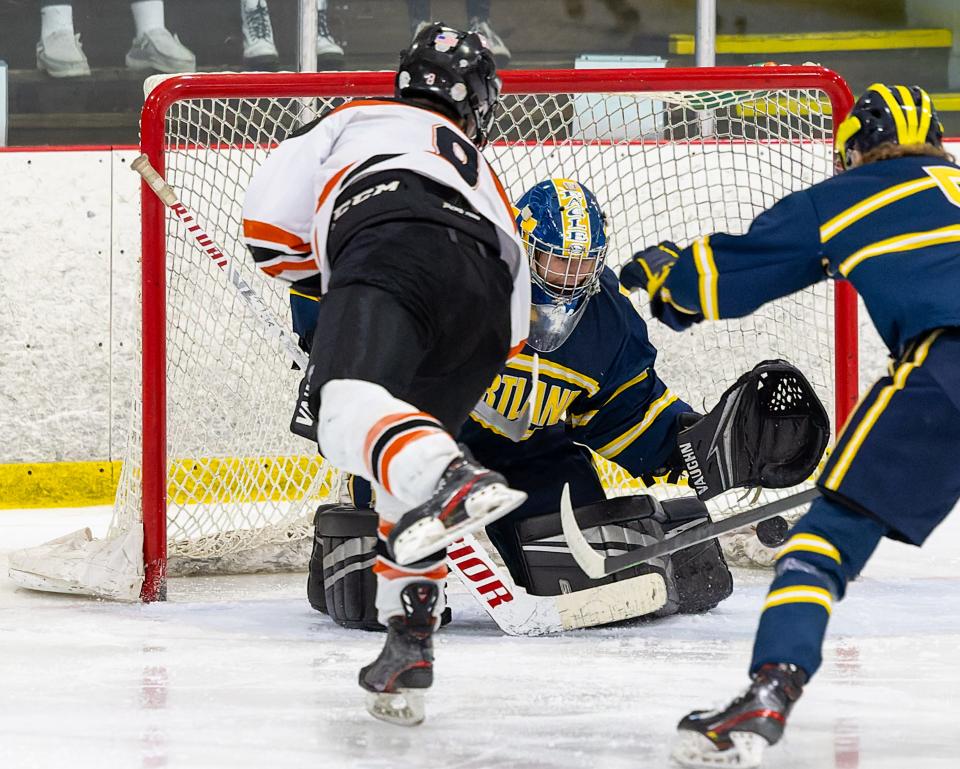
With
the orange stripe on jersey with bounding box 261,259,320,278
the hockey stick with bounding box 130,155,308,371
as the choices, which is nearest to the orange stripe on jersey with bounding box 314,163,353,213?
the orange stripe on jersey with bounding box 261,259,320,278

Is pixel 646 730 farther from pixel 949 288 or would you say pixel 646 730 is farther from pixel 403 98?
pixel 403 98

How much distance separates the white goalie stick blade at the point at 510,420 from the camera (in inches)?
104

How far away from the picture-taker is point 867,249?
1730 mm

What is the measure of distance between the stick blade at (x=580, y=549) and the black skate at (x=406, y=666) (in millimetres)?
498

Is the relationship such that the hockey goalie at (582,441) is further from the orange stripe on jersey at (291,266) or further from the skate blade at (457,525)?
Answer: the skate blade at (457,525)

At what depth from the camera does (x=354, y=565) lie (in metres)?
2.53

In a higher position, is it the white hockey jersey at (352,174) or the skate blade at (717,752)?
the white hockey jersey at (352,174)

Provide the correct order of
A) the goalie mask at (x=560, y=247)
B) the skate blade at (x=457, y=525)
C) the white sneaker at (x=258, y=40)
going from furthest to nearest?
the white sneaker at (x=258, y=40) < the goalie mask at (x=560, y=247) < the skate blade at (x=457, y=525)

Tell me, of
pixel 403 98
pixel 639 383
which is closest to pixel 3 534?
pixel 639 383

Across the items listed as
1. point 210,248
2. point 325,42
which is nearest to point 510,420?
point 210,248

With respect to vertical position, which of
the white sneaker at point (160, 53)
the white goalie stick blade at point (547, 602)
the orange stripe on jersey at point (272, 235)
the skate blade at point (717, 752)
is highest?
the white sneaker at point (160, 53)

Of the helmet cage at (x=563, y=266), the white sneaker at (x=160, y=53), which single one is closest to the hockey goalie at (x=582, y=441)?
the helmet cage at (x=563, y=266)

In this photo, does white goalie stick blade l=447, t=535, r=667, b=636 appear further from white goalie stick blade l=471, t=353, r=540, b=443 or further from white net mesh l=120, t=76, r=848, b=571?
white net mesh l=120, t=76, r=848, b=571

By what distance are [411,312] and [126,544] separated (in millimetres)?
1314
